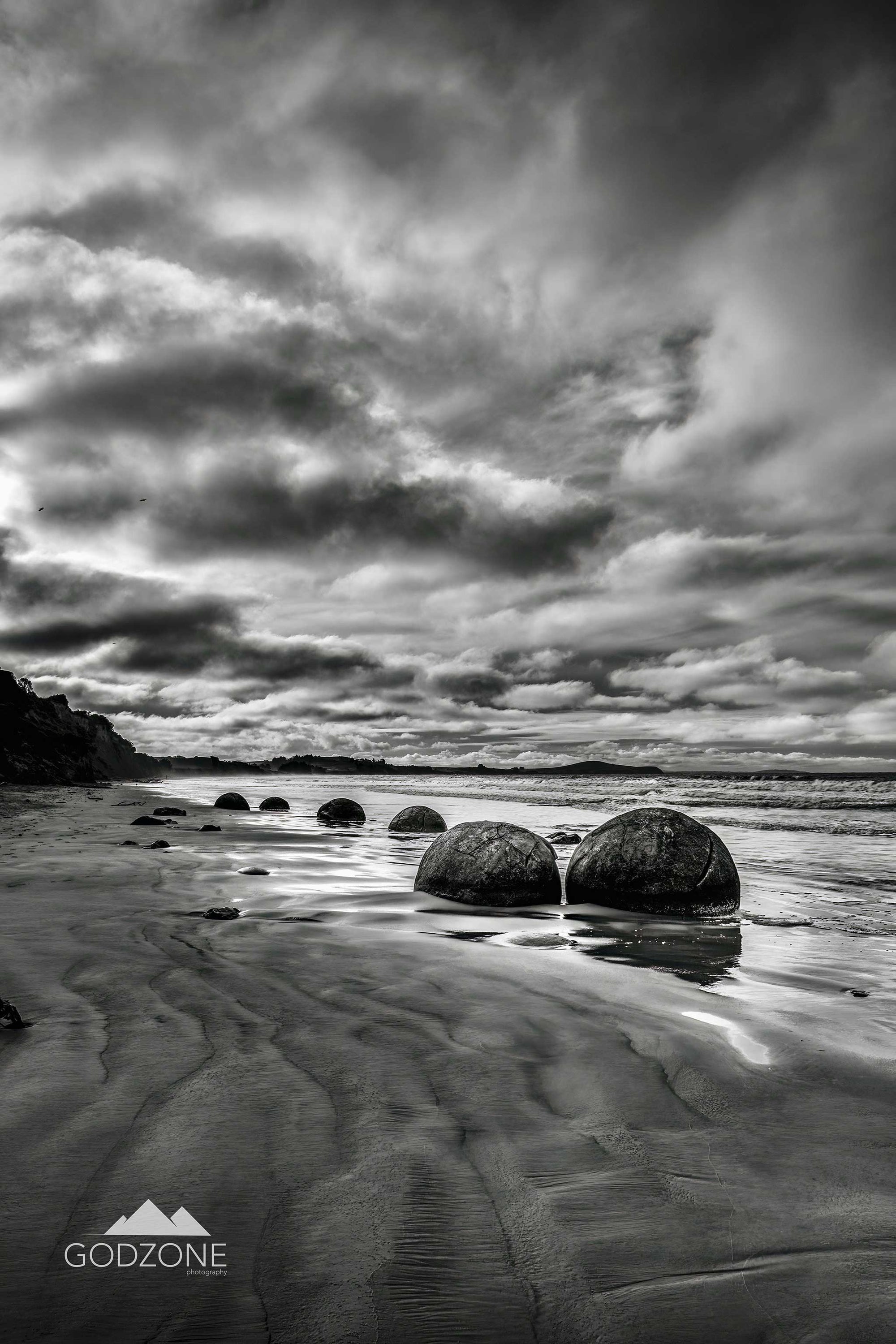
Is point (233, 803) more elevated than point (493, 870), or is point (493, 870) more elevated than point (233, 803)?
point (493, 870)

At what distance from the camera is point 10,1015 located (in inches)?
109

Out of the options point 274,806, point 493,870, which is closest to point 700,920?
point 493,870

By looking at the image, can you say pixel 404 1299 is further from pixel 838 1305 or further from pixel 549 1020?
pixel 549 1020

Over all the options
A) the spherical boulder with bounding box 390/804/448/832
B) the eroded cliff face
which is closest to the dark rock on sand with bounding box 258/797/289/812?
the spherical boulder with bounding box 390/804/448/832

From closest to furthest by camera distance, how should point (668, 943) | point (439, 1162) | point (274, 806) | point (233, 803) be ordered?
1. point (439, 1162)
2. point (668, 943)
3. point (274, 806)
4. point (233, 803)

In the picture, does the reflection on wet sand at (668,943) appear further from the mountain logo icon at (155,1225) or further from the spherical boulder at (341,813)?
the spherical boulder at (341,813)

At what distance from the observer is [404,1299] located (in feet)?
4.47

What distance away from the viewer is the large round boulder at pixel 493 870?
256 inches

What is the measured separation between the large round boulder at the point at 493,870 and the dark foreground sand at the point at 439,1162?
2.76 meters

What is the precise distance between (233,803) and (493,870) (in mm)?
17303

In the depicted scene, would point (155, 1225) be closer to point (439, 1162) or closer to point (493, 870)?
point (439, 1162)

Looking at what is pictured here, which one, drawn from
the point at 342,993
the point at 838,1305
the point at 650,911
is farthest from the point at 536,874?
the point at 838,1305

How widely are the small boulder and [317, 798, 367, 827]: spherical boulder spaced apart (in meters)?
5.59

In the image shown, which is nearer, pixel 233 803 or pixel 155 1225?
pixel 155 1225
